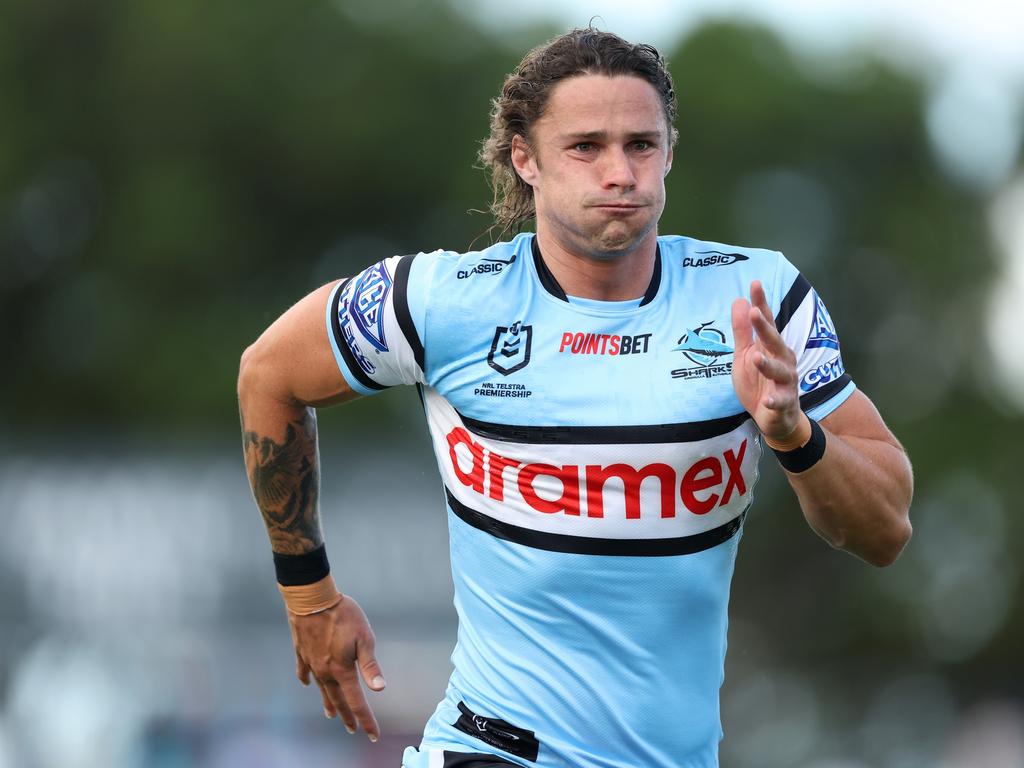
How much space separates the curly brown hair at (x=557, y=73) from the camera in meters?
5.04

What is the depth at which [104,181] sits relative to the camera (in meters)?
29.5

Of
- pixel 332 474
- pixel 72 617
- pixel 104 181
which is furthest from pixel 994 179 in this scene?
pixel 72 617

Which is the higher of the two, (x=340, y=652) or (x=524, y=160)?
(x=524, y=160)

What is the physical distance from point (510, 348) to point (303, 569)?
1.22 meters

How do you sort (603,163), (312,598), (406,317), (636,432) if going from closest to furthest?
(636,432), (603,163), (406,317), (312,598)

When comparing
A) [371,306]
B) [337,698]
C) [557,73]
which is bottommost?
[337,698]

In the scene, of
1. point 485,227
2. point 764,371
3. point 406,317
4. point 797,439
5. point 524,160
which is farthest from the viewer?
point 485,227

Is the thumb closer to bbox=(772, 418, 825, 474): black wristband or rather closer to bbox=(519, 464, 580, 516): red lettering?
bbox=(519, 464, 580, 516): red lettering

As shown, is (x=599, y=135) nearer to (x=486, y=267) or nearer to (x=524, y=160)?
(x=524, y=160)

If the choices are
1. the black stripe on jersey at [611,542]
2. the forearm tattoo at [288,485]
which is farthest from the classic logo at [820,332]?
the forearm tattoo at [288,485]

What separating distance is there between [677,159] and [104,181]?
34.3 feet

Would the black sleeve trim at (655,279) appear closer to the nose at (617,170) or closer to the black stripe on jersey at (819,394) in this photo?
the nose at (617,170)

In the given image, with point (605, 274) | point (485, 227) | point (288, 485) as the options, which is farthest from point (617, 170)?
point (485, 227)

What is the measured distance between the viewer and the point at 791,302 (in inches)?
192
